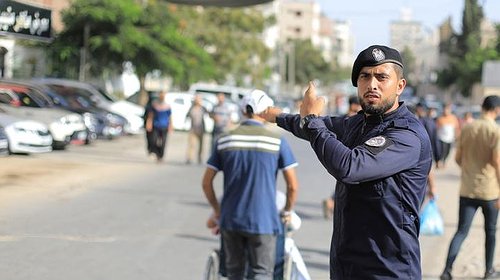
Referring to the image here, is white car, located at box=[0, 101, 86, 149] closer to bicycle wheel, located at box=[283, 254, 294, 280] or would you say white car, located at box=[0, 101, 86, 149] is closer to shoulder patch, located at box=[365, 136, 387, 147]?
bicycle wheel, located at box=[283, 254, 294, 280]

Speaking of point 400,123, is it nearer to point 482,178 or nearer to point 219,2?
point 219,2

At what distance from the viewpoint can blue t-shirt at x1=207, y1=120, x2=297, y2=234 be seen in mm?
6871

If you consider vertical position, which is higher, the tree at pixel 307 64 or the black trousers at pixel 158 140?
the tree at pixel 307 64

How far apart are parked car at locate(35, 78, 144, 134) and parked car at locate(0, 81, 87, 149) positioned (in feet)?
16.5

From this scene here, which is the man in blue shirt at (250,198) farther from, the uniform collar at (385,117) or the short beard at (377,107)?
the short beard at (377,107)

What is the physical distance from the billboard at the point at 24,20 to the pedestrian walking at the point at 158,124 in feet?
9.48

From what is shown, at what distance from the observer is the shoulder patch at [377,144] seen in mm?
3826

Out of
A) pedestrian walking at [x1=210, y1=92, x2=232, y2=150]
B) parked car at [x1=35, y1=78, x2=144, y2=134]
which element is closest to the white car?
pedestrian walking at [x1=210, y1=92, x2=232, y2=150]

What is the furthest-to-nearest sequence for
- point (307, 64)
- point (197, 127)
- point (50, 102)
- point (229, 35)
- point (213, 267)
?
point (307, 64) → point (229, 35) → point (50, 102) → point (197, 127) → point (213, 267)

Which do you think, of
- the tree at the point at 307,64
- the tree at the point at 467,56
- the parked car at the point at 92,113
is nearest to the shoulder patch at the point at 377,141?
the parked car at the point at 92,113

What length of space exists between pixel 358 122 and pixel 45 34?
18.0 metres

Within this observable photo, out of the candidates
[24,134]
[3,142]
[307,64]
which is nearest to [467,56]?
[307,64]

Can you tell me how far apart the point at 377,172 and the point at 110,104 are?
96.1 feet

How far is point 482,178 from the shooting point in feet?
29.9
